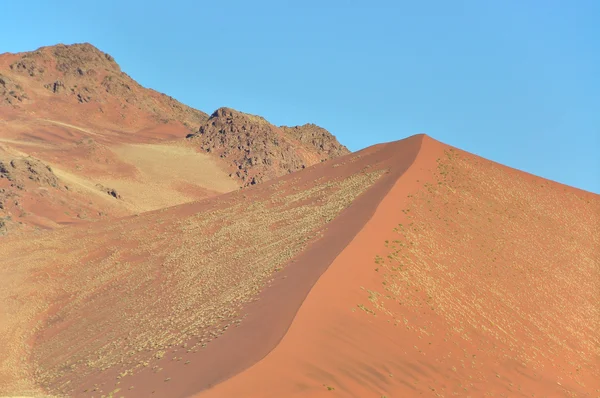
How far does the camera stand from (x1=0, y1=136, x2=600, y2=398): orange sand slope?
1867 centimetres

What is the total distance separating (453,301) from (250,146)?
93.7m

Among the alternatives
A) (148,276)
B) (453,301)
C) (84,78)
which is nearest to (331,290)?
(453,301)

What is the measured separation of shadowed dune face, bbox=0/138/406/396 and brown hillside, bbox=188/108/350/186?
205 feet

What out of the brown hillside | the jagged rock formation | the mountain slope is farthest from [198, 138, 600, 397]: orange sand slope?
the jagged rock formation

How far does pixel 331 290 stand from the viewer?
2156cm

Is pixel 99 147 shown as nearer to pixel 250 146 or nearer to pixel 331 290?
pixel 250 146

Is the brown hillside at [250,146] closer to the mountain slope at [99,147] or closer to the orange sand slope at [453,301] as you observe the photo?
the mountain slope at [99,147]

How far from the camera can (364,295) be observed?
22.2 m

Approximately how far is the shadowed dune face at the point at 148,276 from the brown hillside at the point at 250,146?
6242cm

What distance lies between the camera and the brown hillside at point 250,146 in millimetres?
113250

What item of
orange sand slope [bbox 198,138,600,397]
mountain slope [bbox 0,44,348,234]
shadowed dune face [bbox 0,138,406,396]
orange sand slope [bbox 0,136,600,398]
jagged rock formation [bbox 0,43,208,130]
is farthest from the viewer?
jagged rock formation [bbox 0,43,208,130]

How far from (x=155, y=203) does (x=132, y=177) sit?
459 inches

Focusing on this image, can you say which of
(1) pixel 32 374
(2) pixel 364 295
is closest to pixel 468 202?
(2) pixel 364 295

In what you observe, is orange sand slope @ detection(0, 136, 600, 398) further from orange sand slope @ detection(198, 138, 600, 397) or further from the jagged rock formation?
the jagged rock formation
